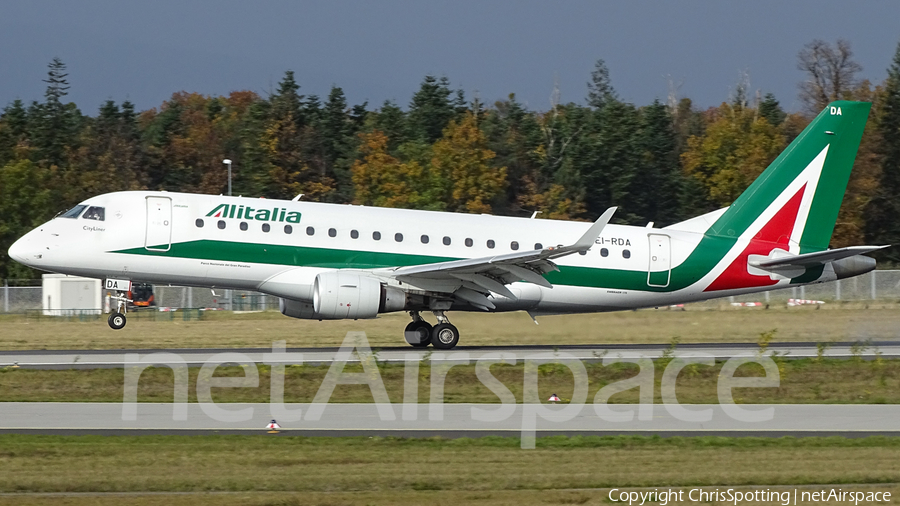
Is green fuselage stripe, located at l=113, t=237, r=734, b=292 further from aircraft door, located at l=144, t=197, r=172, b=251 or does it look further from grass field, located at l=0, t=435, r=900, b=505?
grass field, located at l=0, t=435, r=900, b=505

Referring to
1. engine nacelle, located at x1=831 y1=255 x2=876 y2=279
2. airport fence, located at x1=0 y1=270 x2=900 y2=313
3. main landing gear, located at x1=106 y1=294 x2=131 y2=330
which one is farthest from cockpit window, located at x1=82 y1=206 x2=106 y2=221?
engine nacelle, located at x1=831 y1=255 x2=876 y2=279

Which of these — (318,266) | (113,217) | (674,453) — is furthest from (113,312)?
(674,453)

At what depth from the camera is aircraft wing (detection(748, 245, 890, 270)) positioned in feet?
82.9

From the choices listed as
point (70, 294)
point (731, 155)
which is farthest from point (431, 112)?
point (70, 294)

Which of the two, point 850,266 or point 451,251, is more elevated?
point 451,251

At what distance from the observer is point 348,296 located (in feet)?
78.4

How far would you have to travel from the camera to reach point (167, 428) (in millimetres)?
14820

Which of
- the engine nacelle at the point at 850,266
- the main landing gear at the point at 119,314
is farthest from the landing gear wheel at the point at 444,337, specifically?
the engine nacelle at the point at 850,266

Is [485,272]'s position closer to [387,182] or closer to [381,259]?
[381,259]

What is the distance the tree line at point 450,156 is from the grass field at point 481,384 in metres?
34.3

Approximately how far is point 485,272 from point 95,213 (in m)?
9.13

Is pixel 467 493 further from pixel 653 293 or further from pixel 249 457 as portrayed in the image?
pixel 653 293

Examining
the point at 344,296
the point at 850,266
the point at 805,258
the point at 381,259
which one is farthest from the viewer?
the point at 850,266

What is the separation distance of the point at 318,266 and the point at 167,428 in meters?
10.5
